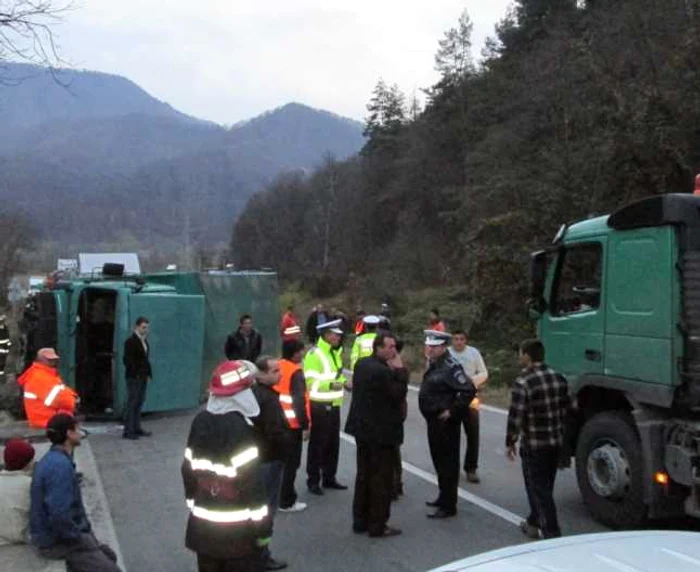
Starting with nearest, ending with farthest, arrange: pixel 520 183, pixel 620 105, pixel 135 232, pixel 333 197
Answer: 1. pixel 620 105
2. pixel 520 183
3. pixel 333 197
4. pixel 135 232

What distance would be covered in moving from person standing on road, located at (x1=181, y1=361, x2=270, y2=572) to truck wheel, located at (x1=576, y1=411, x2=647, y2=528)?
12.1 feet

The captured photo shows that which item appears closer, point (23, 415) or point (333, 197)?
point (23, 415)

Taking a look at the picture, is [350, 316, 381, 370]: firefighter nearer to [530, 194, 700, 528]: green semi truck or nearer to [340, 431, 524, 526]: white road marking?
[340, 431, 524, 526]: white road marking

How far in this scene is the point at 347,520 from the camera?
798 centimetres

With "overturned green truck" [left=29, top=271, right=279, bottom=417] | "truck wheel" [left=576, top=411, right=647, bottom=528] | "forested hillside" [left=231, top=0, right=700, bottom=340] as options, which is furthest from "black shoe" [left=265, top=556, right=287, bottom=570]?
"forested hillside" [left=231, top=0, right=700, bottom=340]

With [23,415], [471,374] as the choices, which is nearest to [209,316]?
[23,415]

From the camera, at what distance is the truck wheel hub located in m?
7.39

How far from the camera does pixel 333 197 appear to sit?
256 feet

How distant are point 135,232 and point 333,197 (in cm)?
6279

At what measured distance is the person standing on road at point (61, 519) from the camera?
5.48 meters

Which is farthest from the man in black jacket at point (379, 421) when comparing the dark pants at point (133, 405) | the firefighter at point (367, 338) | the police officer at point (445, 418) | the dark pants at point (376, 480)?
the dark pants at point (133, 405)

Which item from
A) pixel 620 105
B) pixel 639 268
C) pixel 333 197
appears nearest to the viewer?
pixel 639 268

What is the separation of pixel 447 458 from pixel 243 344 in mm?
7763

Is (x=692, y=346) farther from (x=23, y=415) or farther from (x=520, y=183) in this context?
(x=520, y=183)
